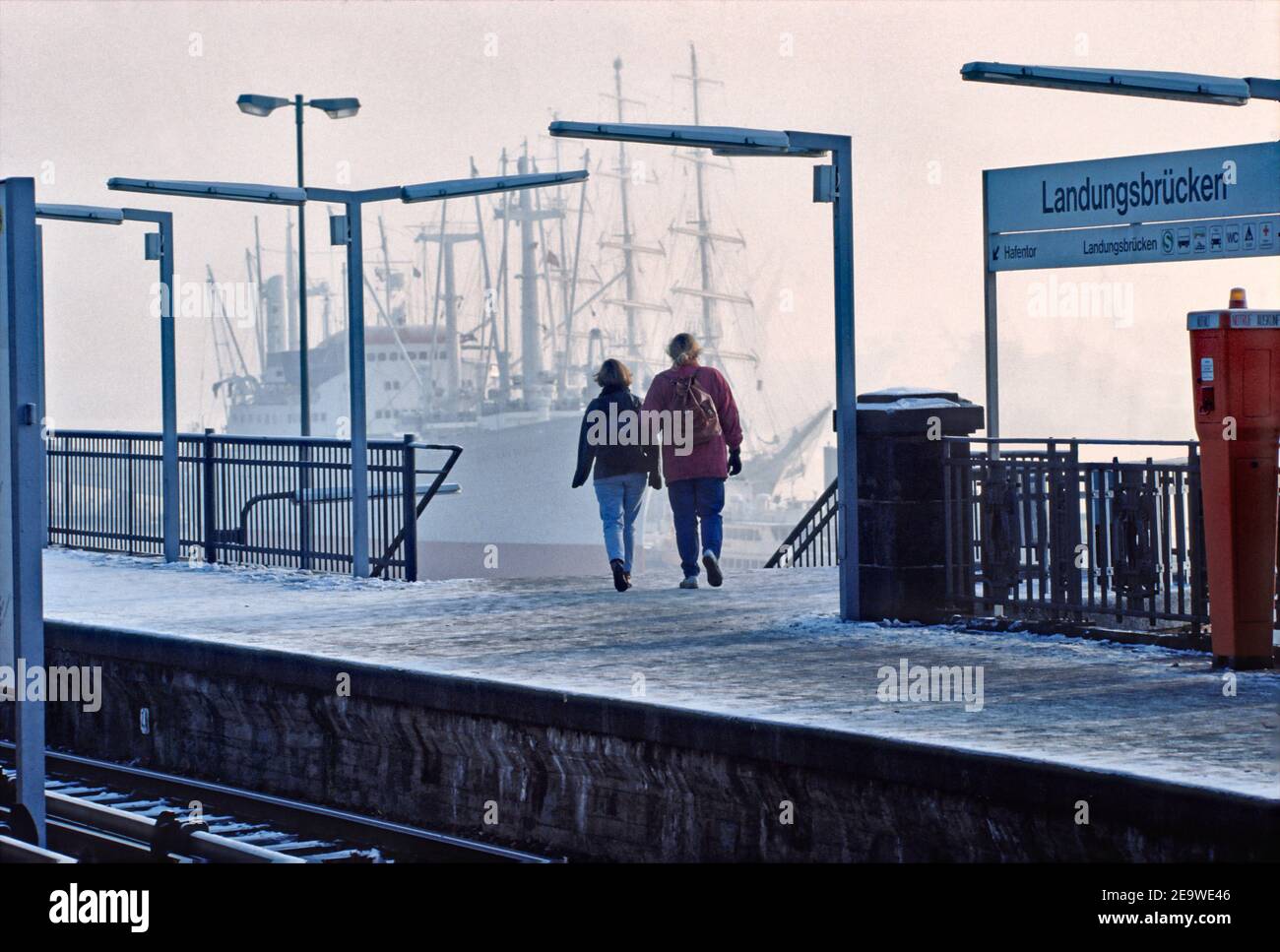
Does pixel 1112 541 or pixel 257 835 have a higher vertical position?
pixel 1112 541

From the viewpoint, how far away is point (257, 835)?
10.0 meters

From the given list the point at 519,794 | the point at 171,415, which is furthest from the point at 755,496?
the point at 519,794

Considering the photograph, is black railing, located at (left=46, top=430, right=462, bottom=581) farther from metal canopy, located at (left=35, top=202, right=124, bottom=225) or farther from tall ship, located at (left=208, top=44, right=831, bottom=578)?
tall ship, located at (left=208, top=44, right=831, bottom=578)

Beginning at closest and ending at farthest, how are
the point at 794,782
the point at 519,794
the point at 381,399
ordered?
1. the point at 794,782
2. the point at 519,794
3. the point at 381,399

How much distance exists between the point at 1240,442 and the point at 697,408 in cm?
541

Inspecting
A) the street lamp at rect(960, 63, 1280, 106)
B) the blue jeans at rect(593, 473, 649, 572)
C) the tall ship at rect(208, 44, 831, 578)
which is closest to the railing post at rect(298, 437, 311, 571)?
the blue jeans at rect(593, 473, 649, 572)

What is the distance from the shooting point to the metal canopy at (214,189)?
→ 1603cm

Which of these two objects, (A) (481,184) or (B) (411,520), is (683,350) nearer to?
(A) (481,184)

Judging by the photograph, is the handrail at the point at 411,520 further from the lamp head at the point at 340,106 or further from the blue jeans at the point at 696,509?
the lamp head at the point at 340,106

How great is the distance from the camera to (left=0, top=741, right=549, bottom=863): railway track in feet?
25.9

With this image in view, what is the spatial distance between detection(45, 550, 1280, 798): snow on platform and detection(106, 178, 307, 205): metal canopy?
3162 millimetres

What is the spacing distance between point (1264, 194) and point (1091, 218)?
51.1 inches

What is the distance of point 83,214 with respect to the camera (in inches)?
726

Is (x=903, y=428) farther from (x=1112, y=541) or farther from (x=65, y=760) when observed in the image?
(x=65, y=760)
